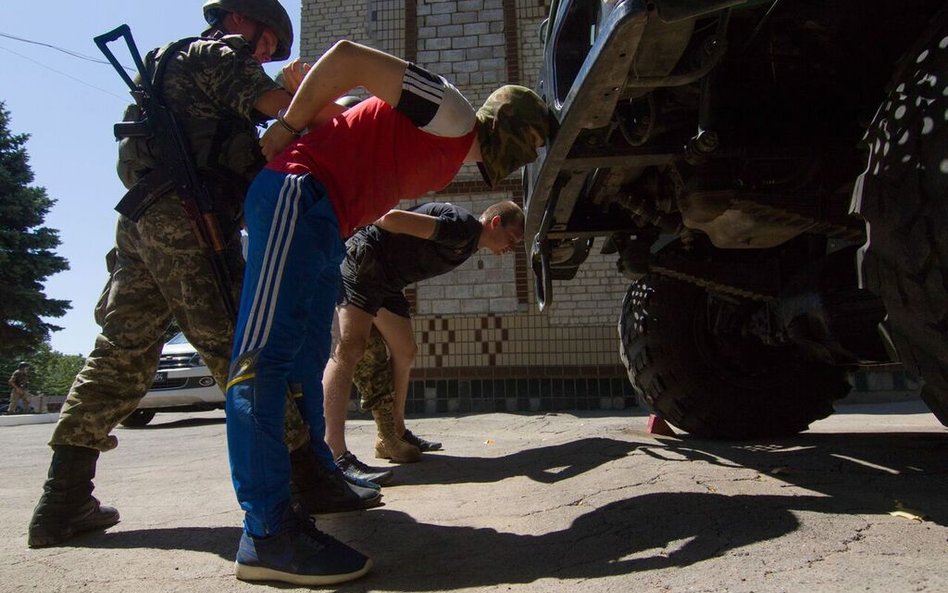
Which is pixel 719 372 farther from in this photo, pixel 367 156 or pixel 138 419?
pixel 138 419

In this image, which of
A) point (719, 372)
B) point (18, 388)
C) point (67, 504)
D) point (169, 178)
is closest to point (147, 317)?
point (169, 178)

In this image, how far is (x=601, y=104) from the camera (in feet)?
5.49

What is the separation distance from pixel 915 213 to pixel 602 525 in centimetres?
106

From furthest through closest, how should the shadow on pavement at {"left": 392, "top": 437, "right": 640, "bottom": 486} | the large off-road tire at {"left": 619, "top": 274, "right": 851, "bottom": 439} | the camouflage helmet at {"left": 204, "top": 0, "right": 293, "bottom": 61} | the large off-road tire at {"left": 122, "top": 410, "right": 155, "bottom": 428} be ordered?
1. the large off-road tire at {"left": 122, "top": 410, "right": 155, "bottom": 428}
2. the large off-road tire at {"left": 619, "top": 274, "right": 851, "bottom": 439}
3. the shadow on pavement at {"left": 392, "top": 437, "right": 640, "bottom": 486}
4. the camouflage helmet at {"left": 204, "top": 0, "right": 293, "bottom": 61}

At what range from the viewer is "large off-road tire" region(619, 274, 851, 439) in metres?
2.93

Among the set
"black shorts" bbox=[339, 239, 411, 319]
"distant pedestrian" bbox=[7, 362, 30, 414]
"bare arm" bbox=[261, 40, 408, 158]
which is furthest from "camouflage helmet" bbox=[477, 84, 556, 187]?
"distant pedestrian" bbox=[7, 362, 30, 414]

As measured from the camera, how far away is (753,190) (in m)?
2.07

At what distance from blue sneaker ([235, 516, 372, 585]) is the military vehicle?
1180 mm

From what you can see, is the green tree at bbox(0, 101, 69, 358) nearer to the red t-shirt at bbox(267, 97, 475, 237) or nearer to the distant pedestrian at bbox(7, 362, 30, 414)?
the distant pedestrian at bbox(7, 362, 30, 414)

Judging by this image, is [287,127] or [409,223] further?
[409,223]

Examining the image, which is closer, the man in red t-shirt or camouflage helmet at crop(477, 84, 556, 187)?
the man in red t-shirt

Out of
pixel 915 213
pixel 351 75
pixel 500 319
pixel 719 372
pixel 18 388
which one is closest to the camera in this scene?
pixel 915 213

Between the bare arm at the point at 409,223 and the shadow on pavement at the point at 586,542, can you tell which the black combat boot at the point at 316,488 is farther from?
the bare arm at the point at 409,223

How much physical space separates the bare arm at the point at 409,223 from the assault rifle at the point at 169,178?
38.0 inches
